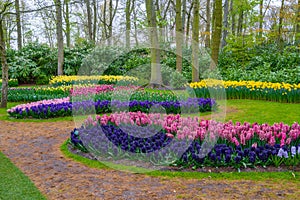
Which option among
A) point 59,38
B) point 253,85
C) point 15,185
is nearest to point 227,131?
point 15,185

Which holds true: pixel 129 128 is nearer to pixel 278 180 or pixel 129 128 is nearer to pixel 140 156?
pixel 140 156

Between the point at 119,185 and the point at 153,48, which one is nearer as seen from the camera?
the point at 119,185

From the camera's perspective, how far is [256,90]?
10.7m

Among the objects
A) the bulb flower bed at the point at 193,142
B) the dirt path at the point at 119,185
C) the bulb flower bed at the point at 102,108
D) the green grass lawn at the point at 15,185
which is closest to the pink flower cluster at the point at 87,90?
the bulb flower bed at the point at 102,108

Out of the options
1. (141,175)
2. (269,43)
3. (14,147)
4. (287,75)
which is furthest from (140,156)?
(269,43)

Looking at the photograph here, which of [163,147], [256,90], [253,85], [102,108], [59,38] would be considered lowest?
Result: [163,147]

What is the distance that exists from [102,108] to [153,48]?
5.53m

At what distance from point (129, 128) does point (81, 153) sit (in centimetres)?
94

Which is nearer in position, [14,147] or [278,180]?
[278,180]

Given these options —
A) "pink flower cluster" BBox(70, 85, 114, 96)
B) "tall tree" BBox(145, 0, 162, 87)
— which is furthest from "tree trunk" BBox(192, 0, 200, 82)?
"pink flower cluster" BBox(70, 85, 114, 96)

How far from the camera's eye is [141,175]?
4312mm

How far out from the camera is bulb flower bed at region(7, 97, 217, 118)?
849 centimetres

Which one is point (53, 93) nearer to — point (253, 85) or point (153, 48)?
point (153, 48)

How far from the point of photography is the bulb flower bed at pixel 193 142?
4.42 m
